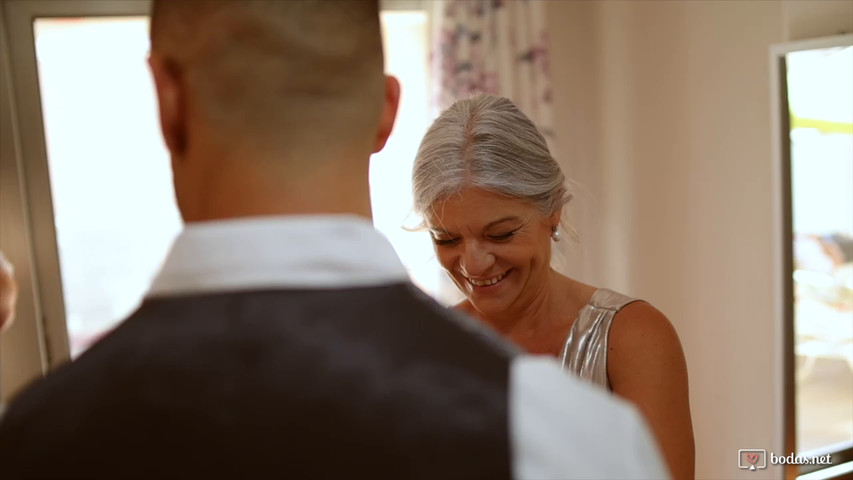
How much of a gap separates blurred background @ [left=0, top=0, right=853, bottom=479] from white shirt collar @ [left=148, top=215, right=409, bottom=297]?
0.99 meters

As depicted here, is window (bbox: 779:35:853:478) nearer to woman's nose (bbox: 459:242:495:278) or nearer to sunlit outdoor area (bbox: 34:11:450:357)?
woman's nose (bbox: 459:242:495:278)

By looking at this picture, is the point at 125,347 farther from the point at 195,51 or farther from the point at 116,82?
the point at 116,82

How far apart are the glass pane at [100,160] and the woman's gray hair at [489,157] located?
50.6 inches

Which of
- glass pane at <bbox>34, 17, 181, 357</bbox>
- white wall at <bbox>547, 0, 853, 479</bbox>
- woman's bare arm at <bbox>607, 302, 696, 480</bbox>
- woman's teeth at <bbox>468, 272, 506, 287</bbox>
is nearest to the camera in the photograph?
woman's bare arm at <bbox>607, 302, 696, 480</bbox>

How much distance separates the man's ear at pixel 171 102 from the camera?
0.46 meters

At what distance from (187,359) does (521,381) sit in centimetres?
21

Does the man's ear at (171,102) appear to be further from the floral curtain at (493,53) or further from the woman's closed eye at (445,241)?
the floral curtain at (493,53)

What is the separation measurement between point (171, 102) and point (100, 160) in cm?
199

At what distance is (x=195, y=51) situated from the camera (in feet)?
1.49

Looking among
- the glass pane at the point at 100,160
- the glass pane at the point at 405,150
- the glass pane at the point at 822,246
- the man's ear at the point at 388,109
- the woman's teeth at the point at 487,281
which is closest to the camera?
the man's ear at the point at 388,109

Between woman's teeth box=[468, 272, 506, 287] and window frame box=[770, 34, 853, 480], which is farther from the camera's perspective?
window frame box=[770, 34, 853, 480]

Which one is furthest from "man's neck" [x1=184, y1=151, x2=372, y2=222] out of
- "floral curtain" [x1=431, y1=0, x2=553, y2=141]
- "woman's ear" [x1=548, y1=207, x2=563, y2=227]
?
"floral curtain" [x1=431, y1=0, x2=553, y2=141]

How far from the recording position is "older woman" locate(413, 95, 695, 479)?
1.13 metres

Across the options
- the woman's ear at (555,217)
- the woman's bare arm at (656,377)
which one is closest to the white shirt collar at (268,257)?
the woman's bare arm at (656,377)
